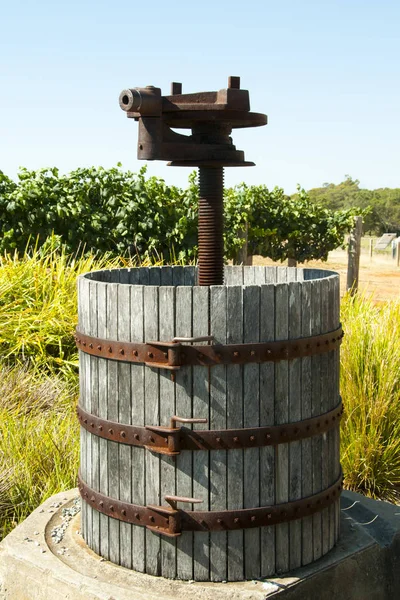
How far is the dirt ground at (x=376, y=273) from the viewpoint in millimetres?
20661

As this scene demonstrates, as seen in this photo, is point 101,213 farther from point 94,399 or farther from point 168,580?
point 168,580

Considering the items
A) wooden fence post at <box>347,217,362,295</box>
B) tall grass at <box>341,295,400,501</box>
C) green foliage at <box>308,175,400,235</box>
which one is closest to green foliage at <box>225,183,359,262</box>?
wooden fence post at <box>347,217,362,295</box>

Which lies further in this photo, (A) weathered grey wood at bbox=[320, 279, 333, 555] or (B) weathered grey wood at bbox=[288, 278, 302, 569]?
(A) weathered grey wood at bbox=[320, 279, 333, 555]

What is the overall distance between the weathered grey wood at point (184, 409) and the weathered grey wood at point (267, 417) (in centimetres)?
34

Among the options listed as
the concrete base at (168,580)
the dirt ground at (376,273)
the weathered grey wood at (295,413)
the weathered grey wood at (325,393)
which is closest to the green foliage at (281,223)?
the dirt ground at (376,273)

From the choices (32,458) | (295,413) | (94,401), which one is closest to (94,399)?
(94,401)

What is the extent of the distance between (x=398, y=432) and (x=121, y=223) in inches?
250

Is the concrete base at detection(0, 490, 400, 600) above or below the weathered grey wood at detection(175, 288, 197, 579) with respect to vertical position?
below

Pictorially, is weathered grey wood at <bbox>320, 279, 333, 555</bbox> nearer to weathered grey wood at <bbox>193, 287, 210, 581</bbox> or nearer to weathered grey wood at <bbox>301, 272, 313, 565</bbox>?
weathered grey wood at <bbox>301, 272, 313, 565</bbox>

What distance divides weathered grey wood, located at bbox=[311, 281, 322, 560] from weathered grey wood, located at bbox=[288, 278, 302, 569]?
113 mm

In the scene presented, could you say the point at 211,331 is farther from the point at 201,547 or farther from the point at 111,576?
the point at 111,576

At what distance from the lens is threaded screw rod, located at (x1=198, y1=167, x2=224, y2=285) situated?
3926 mm

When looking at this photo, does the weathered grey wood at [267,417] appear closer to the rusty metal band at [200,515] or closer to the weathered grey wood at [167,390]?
the rusty metal band at [200,515]

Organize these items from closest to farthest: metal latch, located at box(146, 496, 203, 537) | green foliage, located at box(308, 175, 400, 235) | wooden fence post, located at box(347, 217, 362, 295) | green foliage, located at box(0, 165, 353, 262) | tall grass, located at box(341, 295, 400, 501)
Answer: metal latch, located at box(146, 496, 203, 537), tall grass, located at box(341, 295, 400, 501), green foliage, located at box(0, 165, 353, 262), wooden fence post, located at box(347, 217, 362, 295), green foliage, located at box(308, 175, 400, 235)
